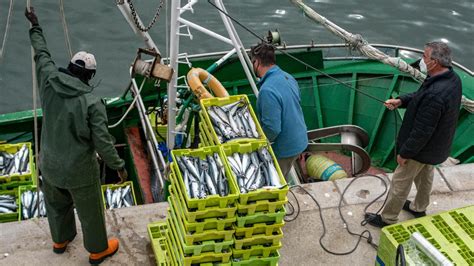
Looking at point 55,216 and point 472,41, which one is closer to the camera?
point 55,216

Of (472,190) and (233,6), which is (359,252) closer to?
(472,190)

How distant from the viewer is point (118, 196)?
8.59m

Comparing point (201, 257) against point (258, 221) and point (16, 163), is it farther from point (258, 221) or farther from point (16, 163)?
point (16, 163)

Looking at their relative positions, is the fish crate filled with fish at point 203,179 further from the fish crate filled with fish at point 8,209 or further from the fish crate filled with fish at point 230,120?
the fish crate filled with fish at point 8,209

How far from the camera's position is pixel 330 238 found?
22.2 feet

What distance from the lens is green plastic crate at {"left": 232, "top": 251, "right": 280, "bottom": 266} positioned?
18.4 feet

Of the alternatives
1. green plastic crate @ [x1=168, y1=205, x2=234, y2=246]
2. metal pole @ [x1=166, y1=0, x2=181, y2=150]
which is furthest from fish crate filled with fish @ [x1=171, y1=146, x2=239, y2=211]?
metal pole @ [x1=166, y1=0, x2=181, y2=150]

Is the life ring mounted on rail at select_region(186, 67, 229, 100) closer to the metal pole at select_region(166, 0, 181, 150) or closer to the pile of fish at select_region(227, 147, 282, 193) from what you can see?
the metal pole at select_region(166, 0, 181, 150)

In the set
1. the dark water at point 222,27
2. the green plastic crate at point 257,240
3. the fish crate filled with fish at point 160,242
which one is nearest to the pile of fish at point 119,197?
the fish crate filled with fish at point 160,242

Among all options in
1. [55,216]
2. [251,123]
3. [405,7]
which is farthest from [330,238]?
[405,7]

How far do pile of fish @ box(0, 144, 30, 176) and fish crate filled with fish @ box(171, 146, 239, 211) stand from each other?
349 cm

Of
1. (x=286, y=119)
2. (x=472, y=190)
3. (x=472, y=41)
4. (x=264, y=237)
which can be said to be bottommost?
(x=472, y=41)

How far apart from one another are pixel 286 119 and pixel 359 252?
5.49 feet

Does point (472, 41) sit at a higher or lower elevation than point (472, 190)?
lower
